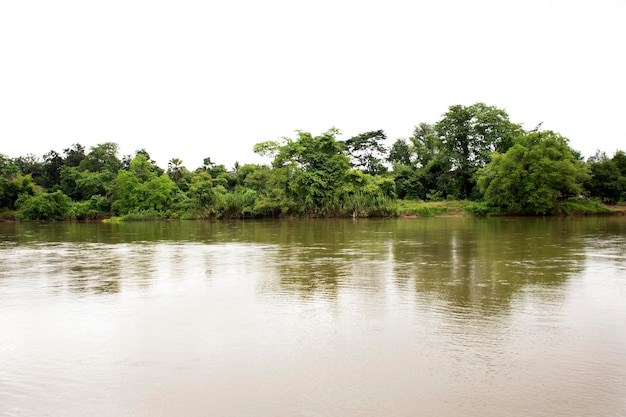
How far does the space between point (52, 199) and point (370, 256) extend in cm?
5041

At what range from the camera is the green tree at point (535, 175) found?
42.9 metres

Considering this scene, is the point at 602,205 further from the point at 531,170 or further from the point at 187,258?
the point at 187,258

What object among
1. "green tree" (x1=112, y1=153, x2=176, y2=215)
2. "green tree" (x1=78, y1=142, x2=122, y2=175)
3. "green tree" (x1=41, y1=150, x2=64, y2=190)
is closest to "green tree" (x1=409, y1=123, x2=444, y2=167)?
"green tree" (x1=112, y1=153, x2=176, y2=215)

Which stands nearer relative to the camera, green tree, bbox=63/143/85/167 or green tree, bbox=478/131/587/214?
green tree, bbox=478/131/587/214

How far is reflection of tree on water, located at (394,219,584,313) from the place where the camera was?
851 centimetres

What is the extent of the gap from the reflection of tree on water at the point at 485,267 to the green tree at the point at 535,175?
90.1ft

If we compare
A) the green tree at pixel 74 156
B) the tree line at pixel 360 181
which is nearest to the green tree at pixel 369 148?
the tree line at pixel 360 181

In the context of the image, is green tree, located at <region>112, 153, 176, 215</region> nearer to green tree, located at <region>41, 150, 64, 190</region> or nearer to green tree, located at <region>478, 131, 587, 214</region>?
green tree, located at <region>41, 150, 64, 190</region>

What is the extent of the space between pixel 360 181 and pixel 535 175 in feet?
54.5

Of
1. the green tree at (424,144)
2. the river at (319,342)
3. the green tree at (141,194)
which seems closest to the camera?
the river at (319,342)

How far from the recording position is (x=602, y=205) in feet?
151

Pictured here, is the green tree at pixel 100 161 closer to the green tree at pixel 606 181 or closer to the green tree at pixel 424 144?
the green tree at pixel 424 144

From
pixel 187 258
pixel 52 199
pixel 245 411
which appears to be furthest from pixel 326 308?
pixel 52 199

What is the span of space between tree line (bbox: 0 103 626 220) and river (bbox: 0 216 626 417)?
118 feet
